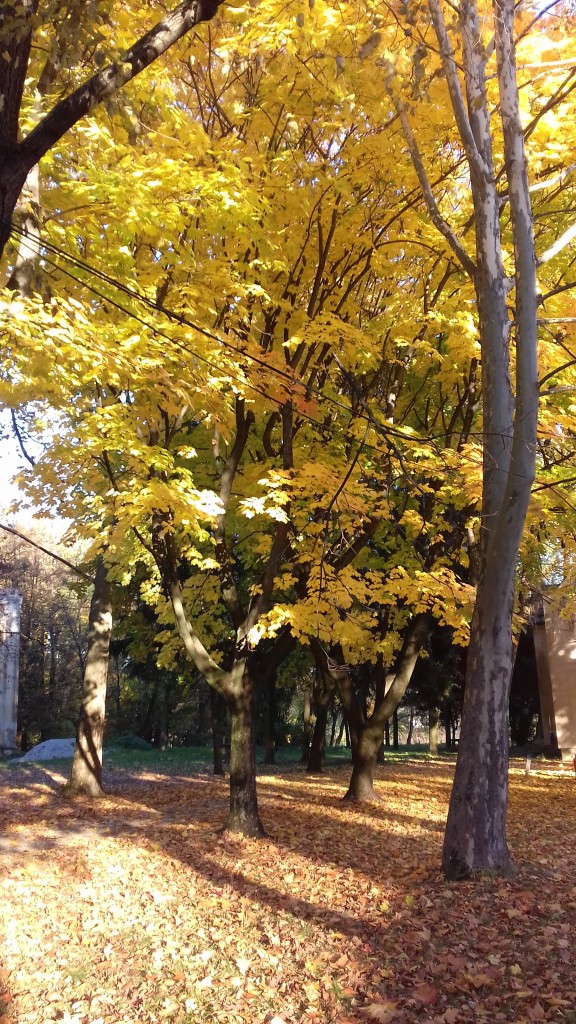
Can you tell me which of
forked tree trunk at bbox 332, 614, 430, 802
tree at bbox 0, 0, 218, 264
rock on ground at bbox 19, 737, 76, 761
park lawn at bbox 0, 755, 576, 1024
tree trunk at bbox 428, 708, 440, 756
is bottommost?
rock on ground at bbox 19, 737, 76, 761

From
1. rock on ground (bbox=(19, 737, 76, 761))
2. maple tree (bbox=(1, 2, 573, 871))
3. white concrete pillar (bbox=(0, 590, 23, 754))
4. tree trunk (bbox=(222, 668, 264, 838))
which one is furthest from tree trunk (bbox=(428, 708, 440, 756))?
tree trunk (bbox=(222, 668, 264, 838))

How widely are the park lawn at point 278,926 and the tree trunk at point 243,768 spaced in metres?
0.23

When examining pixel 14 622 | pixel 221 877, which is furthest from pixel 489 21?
pixel 14 622

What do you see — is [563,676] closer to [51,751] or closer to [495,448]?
[495,448]

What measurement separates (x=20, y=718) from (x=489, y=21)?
33785mm

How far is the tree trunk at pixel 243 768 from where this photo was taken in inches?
335

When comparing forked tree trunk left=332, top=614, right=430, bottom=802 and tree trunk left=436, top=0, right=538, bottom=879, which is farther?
forked tree trunk left=332, top=614, right=430, bottom=802

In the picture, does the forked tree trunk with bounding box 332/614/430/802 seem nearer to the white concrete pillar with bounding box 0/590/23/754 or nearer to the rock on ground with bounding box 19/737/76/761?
the rock on ground with bounding box 19/737/76/761

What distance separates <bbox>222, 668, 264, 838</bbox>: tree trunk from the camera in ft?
27.9

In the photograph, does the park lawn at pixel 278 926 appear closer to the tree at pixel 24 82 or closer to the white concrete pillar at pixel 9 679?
the tree at pixel 24 82

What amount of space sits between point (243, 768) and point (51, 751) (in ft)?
57.2

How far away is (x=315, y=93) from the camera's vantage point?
6.93 m

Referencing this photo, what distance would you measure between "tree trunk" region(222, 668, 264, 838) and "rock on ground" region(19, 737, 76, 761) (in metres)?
15.7

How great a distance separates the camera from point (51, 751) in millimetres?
23625
